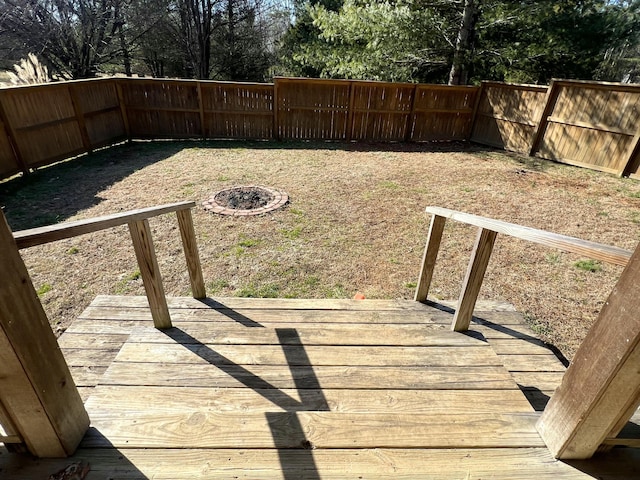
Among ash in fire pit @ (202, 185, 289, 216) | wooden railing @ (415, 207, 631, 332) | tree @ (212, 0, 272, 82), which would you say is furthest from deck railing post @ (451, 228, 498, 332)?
tree @ (212, 0, 272, 82)

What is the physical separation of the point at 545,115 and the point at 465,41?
3.32m

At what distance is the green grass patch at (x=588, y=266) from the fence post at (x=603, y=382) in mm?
3767

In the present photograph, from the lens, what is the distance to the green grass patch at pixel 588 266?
4.30 m

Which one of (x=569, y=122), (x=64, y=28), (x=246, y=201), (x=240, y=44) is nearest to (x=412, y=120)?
(x=569, y=122)

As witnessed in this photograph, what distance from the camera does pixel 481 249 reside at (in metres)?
2.21

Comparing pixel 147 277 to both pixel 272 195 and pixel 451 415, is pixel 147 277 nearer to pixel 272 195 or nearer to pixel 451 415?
pixel 451 415

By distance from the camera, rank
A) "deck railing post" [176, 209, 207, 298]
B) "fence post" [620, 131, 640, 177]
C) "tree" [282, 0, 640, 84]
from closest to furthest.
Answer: "deck railing post" [176, 209, 207, 298] → "fence post" [620, 131, 640, 177] → "tree" [282, 0, 640, 84]

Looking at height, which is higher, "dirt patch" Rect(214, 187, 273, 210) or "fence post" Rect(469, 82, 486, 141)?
"fence post" Rect(469, 82, 486, 141)

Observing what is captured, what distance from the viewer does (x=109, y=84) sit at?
8.64 meters

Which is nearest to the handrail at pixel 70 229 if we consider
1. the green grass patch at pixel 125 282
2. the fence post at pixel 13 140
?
the green grass patch at pixel 125 282

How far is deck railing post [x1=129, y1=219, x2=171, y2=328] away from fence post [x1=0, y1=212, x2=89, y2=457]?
95 centimetres

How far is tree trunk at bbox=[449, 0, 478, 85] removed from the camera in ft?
31.2

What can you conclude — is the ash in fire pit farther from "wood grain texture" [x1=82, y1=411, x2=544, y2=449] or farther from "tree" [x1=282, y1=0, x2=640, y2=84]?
"tree" [x1=282, y1=0, x2=640, y2=84]

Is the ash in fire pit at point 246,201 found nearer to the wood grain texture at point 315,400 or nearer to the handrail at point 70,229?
the handrail at point 70,229
